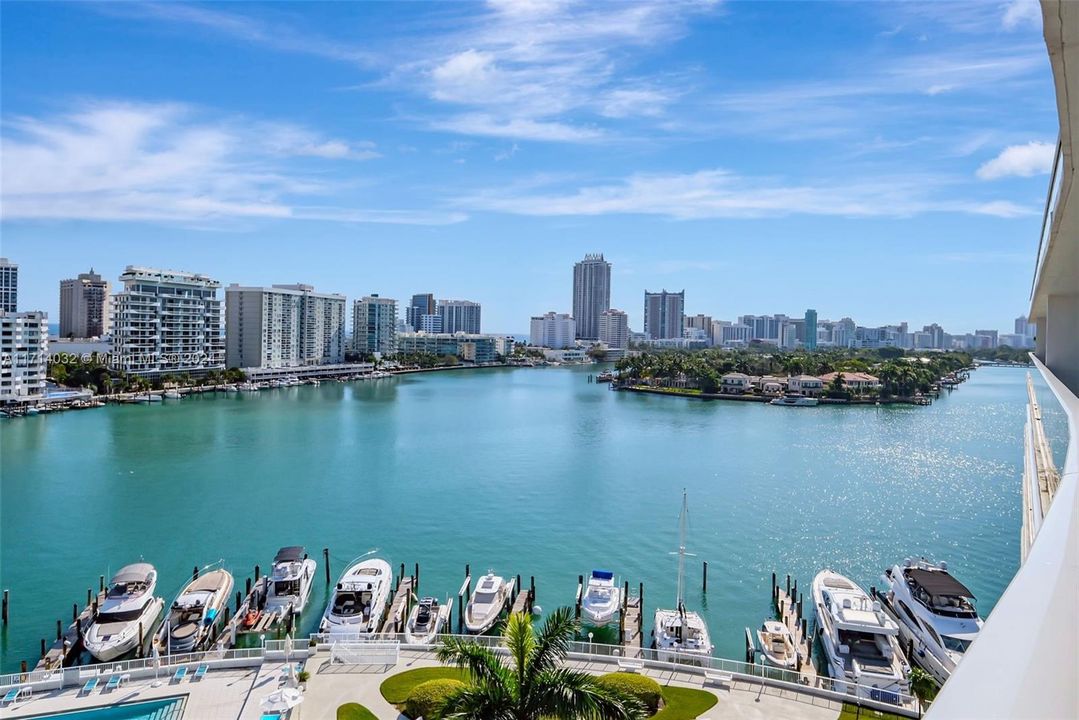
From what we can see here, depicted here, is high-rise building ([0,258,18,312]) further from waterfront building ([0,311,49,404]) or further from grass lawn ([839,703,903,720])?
grass lawn ([839,703,903,720])

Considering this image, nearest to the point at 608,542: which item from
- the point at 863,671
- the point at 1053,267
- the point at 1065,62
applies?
the point at 863,671

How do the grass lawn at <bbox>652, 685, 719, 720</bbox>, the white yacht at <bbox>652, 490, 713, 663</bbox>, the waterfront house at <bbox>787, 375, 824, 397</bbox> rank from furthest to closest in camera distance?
the waterfront house at <bbox>787, 375, 824, 397</bbox> → the white yacht at <bbox>652, 490, 713, 663</bbox> → the grass lawn at <bbox>652, 685, 719, 720</bbox>

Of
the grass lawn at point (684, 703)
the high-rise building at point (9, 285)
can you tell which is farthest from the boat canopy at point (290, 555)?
the high-rise building at point (9, 285)

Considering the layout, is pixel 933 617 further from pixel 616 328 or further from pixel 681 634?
pixel 616 328

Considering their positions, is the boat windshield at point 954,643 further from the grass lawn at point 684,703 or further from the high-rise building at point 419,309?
the high-rise building at point 419,309

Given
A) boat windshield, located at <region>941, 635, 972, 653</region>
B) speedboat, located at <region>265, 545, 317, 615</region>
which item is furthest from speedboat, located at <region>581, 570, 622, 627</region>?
speedboat, located at <region>265, 545, 317, 615</region>

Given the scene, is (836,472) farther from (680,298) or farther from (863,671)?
(680,298)
